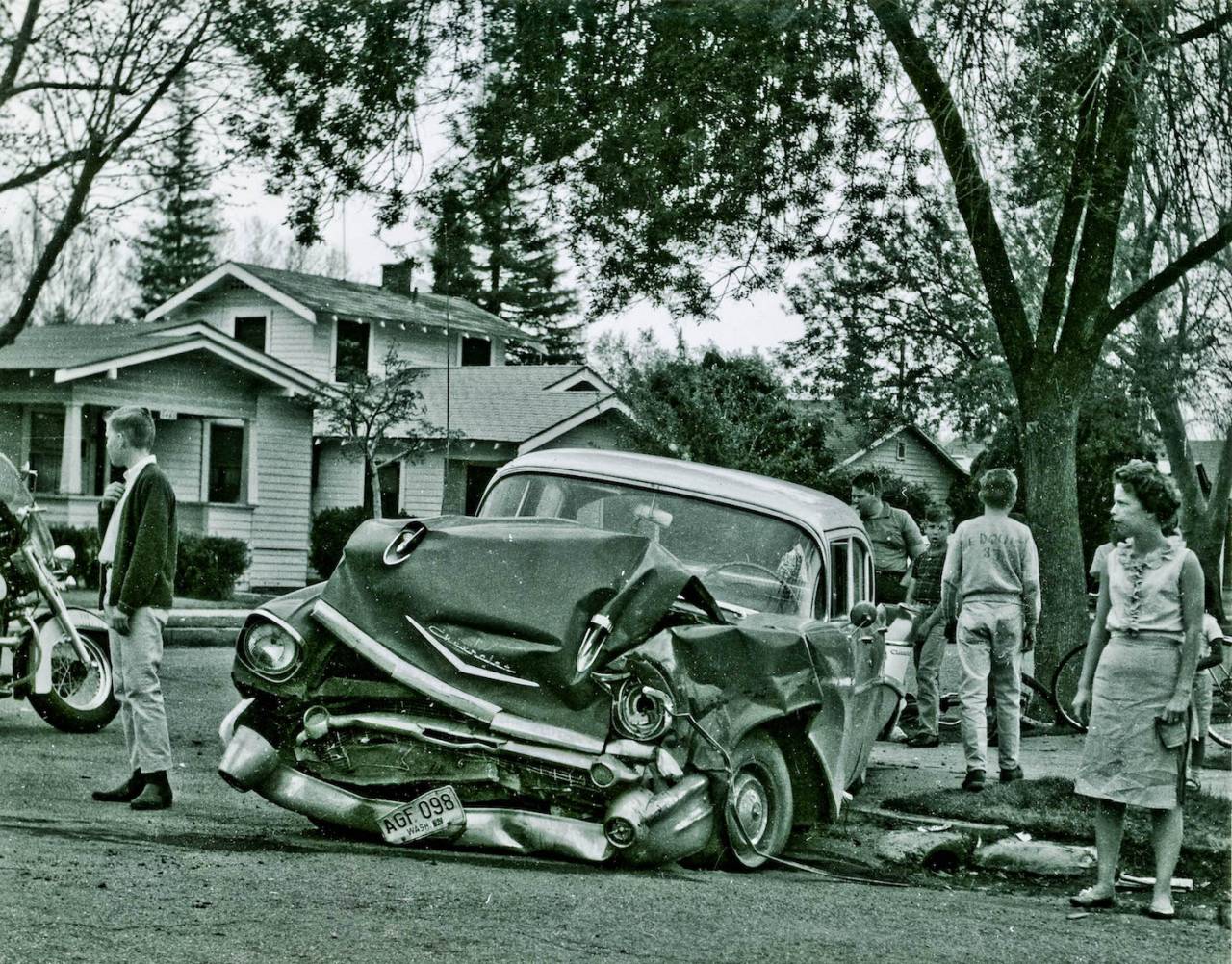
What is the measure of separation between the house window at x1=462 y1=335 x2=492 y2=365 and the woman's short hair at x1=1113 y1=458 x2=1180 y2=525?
44.7 ft

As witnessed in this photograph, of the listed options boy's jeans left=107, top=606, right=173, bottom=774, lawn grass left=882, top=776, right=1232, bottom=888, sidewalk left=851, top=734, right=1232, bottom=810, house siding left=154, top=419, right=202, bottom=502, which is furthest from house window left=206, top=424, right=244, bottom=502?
lawn grass left=882, top=776, right=1232, bottom=888

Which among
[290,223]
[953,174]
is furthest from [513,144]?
[953,174]

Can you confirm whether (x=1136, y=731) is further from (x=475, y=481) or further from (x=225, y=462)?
(x=475, y=481)

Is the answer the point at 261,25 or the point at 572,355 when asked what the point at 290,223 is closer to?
the point at 261,25

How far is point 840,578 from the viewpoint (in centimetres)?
718

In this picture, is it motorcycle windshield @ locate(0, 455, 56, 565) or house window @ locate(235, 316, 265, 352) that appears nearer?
motorcycle windshield @ locate(0, 455, 56, 565)

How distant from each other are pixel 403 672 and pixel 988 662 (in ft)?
14.1

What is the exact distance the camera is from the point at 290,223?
955cm

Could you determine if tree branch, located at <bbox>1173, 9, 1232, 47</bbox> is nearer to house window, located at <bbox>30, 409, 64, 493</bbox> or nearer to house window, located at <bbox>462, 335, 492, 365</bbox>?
house window, located at <bbox>30, 409, 64, 493</bbox>

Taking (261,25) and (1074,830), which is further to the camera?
(261,25)

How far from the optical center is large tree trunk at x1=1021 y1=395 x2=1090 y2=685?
1194 centimetres

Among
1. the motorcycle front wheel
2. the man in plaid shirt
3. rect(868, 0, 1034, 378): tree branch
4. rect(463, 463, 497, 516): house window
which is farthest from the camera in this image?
rect(463, 463, 497, 516): house window

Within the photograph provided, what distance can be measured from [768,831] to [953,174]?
6529mm

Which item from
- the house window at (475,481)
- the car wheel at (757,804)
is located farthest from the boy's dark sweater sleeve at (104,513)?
the house window at (475,481)
